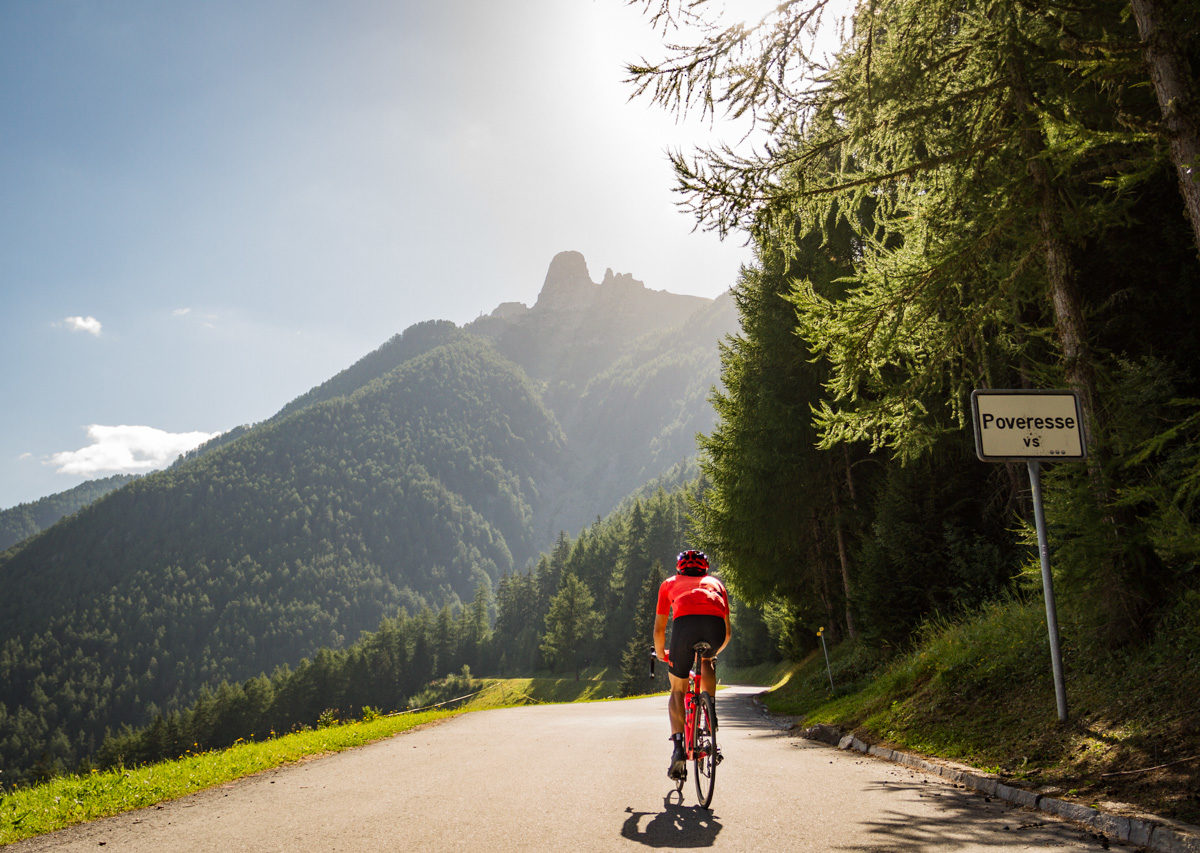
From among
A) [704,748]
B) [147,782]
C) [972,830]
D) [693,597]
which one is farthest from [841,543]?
[147,782]

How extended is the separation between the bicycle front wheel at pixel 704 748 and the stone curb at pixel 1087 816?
8.22ft

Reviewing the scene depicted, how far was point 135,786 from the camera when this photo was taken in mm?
7523

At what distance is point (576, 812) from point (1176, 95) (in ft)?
26.6

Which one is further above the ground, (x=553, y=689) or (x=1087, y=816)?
(x=1087, y=816)

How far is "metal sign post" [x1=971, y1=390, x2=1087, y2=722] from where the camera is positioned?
676cm

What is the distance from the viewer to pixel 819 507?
20781 mm

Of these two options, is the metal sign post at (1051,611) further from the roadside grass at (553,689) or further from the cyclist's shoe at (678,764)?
the roadside grass at (553,689)

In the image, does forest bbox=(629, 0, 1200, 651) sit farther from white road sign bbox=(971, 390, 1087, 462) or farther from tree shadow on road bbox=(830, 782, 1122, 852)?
tree shadow on road bbox=(830, 782, 1122, 852)

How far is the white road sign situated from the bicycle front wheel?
388 centimetres

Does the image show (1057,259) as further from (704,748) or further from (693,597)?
(704,748)

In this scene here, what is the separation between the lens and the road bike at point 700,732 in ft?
17.7

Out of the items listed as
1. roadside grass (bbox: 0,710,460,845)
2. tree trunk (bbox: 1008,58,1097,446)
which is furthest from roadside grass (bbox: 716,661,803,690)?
tree trunk (bbox: 1008,58,1097,446)

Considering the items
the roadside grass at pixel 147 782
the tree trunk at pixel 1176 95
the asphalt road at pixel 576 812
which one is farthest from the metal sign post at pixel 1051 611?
the roadside grass at pixel 147 782

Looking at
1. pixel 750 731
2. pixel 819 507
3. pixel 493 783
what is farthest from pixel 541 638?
pixel 493 783
